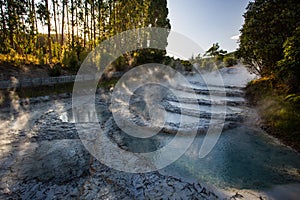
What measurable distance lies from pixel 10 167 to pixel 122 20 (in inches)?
894

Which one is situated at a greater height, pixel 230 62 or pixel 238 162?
pixel 230 62

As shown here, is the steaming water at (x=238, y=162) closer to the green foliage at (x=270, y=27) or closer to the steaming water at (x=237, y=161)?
the steaming water at (x=237, y=161)

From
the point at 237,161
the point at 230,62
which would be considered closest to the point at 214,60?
the point at 230,62

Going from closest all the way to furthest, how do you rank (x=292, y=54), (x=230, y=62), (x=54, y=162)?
(x=54, y=162)
(x=292, y=54)
(x=230, y=62)

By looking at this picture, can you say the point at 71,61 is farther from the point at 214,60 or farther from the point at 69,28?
the point at 214,60

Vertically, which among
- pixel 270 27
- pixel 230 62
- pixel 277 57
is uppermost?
pixel 270 27

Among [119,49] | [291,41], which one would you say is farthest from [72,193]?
[119,49]

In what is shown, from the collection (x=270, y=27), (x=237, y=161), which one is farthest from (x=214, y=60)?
(x=237, y=161)

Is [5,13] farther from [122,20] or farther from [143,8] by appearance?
[143,8]

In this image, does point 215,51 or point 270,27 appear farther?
point 215,51

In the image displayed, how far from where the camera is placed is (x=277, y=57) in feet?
30.7

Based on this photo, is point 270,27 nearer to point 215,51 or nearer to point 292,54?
point 292,54

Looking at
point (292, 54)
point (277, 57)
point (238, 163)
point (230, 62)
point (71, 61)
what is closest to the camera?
point (238, 163)

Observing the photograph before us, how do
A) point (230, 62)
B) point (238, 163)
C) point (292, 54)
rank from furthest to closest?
point (230, 62) → point (292, 54) → point (238, 163)
